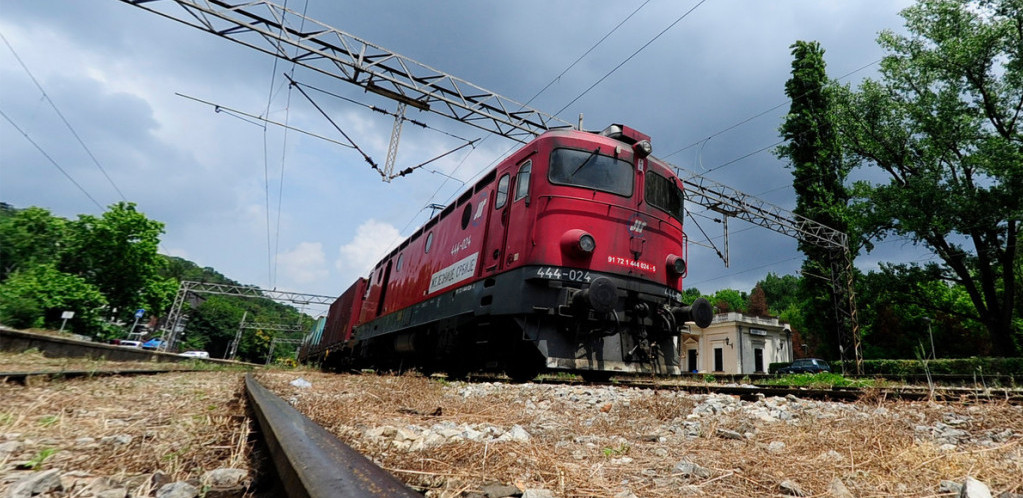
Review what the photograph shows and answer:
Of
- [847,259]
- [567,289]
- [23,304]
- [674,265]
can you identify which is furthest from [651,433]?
[23,304]

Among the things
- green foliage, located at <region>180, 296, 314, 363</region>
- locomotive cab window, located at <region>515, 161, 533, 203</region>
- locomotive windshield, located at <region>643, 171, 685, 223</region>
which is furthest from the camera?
green foliage, located at <region>180, 296, 314, 363</region>

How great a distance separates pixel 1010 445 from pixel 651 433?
59.5 inches

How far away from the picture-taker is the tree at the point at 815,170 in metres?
21.8

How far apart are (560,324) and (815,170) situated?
72.3 ft

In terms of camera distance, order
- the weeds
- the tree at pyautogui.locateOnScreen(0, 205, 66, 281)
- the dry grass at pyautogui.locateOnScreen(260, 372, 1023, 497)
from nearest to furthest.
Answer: the dry grass at pyautogui.locateOnScreen(260, 372, 1023, 497) < the weeds < the tree at pyautogui.locateOnScreen(0, 205, 66, 281)

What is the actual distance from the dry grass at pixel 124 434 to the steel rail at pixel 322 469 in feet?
1.26

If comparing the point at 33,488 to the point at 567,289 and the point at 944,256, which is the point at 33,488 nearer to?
the point at 567,289

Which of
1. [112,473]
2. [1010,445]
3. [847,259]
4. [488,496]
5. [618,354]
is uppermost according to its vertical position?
[847,259]

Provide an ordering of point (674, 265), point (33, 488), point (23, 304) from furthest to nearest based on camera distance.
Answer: point (23, 304), point (674, 265), point (33, 488)

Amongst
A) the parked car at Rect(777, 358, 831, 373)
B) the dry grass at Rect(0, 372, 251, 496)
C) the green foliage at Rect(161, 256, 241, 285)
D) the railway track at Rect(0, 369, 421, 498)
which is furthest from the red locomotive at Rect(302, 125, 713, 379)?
the green foliage at Rect(161, 256, 241, 285)

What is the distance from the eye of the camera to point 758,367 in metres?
33.2

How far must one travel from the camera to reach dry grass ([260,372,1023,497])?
1532 millimetres

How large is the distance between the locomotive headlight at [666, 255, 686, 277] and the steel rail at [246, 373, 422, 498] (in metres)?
6.15

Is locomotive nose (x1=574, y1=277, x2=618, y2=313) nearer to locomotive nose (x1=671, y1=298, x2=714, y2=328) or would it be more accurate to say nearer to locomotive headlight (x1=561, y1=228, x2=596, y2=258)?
locomotive headlight (x1=561, y1=228, x2=596, y2=258)
